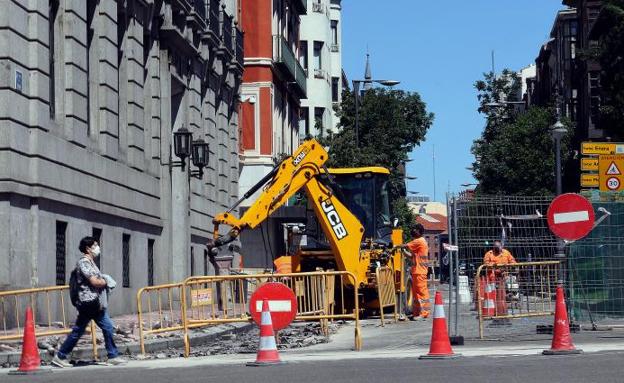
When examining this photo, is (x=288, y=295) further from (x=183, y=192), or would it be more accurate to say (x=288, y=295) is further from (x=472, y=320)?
(x=183, y=192)

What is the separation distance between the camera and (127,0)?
32.1 metres

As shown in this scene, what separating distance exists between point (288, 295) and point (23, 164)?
6989 millimetres

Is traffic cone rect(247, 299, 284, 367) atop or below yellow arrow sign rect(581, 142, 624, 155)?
below

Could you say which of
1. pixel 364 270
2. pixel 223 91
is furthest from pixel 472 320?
pixel 223 91

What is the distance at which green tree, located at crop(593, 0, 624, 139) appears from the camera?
45.5 m

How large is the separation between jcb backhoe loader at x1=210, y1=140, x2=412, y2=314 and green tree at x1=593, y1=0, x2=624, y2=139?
17993mm

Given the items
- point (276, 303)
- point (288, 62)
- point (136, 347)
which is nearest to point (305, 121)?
point (288, 62)

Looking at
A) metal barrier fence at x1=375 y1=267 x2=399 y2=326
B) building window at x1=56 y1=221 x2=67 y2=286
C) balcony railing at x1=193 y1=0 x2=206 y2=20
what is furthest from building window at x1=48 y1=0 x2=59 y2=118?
balcony railing at x1=193 y1=0 x2=206 y2=20

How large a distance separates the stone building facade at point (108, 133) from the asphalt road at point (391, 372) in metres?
7.54

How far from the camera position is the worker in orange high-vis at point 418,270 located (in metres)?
27.3

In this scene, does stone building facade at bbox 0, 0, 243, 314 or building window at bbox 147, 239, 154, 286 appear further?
building window at bbox 147, 239, 154, 286

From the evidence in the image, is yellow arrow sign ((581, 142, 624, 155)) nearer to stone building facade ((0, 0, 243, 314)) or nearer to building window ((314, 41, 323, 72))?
stone building facade ((0, 0, 243, 314))

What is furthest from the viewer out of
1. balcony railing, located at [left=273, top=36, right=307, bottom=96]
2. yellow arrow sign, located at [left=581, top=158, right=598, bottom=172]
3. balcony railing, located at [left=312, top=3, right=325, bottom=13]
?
balcony railing, located at [left=312, top=3, right=325, bottom=13]

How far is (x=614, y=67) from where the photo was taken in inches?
1832
